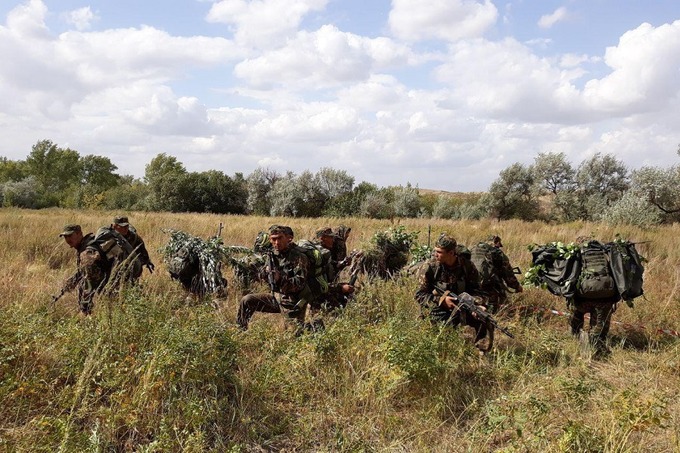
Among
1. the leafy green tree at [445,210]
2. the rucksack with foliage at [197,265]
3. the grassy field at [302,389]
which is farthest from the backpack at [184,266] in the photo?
the leafy green tree at [445,210]

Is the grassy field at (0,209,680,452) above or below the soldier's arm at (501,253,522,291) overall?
below

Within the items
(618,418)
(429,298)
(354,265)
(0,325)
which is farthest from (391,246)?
(0,325)

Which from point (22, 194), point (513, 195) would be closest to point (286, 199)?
point (513, 195)

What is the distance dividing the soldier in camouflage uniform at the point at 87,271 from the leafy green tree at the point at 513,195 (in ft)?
86.9

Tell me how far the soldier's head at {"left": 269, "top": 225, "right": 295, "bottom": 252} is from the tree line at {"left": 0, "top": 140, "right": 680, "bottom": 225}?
14.3m

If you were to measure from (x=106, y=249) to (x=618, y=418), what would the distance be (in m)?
4.96

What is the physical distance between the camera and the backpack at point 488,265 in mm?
5355

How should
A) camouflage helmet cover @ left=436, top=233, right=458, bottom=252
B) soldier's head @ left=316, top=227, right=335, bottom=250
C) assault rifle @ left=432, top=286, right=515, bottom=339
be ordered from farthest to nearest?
1. soldier's head @ left=316, top=227, right=335, bottom=250
2. camouflage helmet cover @ left=436, top=233, right=458, bottom=252
3. assault rifle @ left=432, top=286, right=515, bottom=339

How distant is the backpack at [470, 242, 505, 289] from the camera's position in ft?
17.6

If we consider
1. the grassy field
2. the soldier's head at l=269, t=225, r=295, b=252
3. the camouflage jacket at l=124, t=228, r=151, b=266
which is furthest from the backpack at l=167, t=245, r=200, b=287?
the soldier's head at l=269, t=225, r=295, b=252

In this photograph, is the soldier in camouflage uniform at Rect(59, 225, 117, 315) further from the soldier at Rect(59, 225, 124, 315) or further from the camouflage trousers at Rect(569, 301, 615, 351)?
the camouflage trousers at Rect(569, 301, 615, 351)

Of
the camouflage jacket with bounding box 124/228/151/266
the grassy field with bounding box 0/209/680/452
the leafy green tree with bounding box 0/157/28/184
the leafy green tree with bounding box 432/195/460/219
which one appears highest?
Answer: the leafy green tree with bounding box 0/157/28/184

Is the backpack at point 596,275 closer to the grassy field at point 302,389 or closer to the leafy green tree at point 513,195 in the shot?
the grassy field at point 302,389

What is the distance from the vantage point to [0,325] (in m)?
3.33
